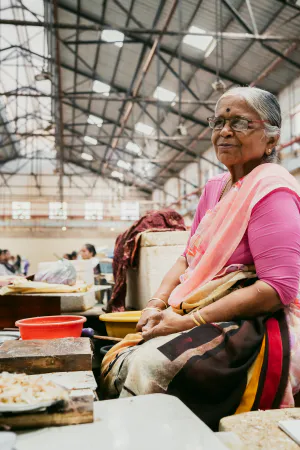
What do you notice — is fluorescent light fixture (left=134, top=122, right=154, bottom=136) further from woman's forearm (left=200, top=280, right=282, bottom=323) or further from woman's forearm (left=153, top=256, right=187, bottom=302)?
woman's forearm (left=200, top=280, right=282, bottom=323)

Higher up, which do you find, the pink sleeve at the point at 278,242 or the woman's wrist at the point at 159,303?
the pink sleeve at the point at 278,242

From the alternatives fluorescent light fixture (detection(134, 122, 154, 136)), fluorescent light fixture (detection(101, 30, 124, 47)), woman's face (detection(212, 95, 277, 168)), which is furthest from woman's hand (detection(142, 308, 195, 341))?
fluorescent light fixture (detection(134, 122, 154, 136))

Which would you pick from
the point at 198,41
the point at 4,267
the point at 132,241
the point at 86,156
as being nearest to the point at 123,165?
the point at 86,156

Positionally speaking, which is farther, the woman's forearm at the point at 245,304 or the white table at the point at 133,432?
the woman's forearm at the point at 245,304

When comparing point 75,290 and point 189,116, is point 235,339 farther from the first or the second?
point 189,116

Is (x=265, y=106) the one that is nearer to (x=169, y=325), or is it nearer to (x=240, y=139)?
(x=240, y=139)

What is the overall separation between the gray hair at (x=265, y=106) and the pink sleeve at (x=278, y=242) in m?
0.33

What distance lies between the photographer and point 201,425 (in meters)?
0.93

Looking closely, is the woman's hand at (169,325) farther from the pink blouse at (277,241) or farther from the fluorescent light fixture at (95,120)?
the fluorescent light fixture at (95,120)

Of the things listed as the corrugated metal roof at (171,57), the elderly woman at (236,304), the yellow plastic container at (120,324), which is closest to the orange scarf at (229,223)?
the elderly woman at (236,304)

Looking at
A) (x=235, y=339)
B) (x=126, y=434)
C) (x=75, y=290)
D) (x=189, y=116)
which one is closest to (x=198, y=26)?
(x=189, y=116)

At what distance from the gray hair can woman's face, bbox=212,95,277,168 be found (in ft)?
0.06

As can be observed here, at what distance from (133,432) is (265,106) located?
1426mm

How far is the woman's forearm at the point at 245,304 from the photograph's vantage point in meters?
1.56
